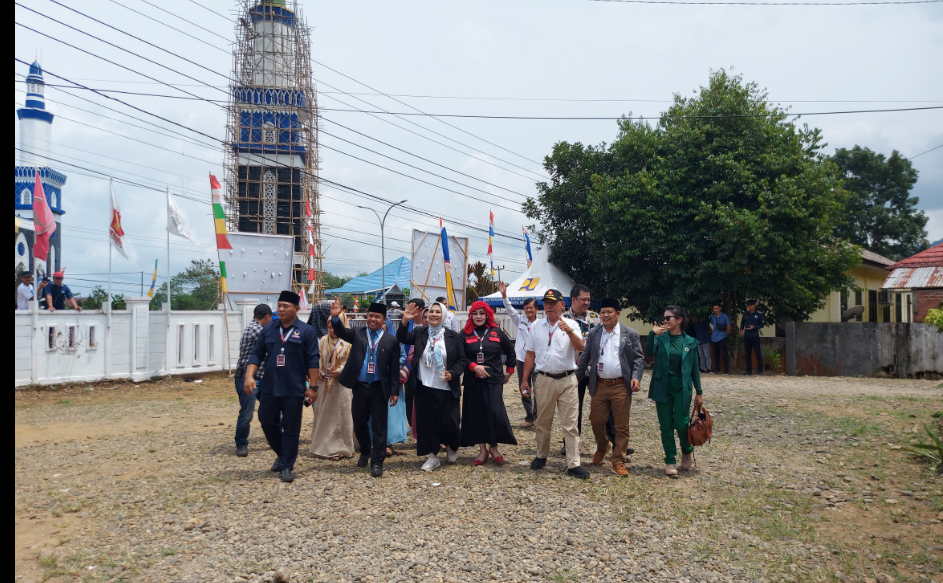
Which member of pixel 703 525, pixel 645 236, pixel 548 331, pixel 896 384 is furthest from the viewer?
pixel 645 236

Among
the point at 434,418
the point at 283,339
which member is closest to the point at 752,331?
the point at 434,418

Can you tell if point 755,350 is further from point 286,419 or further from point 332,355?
point 286,419

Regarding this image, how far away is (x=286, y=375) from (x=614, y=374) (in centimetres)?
322

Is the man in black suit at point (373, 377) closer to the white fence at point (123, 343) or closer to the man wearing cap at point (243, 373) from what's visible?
the man wearing cap at point (243, 373)

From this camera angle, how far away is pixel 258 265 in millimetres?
18375

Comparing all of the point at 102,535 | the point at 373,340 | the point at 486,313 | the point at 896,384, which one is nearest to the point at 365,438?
the point at 373,340

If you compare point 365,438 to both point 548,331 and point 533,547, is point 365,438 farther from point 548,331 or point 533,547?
point 533,547

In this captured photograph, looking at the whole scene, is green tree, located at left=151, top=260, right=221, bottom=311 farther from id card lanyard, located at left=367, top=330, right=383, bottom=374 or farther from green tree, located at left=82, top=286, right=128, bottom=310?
id card lanyard, located at left=367, top=330, right=383, bottom=374

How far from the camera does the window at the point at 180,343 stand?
15.4 m

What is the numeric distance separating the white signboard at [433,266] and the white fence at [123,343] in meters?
4.49

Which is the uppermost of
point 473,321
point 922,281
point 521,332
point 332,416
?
point 922,281

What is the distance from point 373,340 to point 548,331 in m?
1.82

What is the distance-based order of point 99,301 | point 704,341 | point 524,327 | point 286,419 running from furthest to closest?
point 99,301
point 704,341
point 524,327
point 286,419

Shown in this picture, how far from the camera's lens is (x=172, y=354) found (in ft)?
50.0
